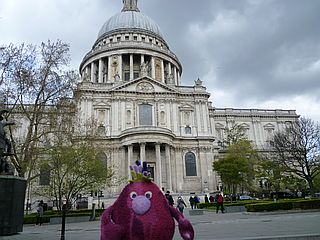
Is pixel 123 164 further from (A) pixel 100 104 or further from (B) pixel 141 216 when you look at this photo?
(B) pixel 141 216

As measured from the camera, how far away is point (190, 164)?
48.4m

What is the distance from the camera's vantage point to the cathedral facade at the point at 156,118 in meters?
44.1

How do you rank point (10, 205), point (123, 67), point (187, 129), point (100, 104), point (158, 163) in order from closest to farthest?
point (10, 205), point (158, 163), point (100, 104), point (187, 129), point (123, 67)

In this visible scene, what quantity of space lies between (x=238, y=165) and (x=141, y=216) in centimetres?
3579

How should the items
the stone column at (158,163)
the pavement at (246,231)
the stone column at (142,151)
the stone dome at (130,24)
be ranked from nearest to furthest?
the pavement at (246,231) → the stone column at (142,151) → the stone column at (158,163) → the stone dome at (130,24)

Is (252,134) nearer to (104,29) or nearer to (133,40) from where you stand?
(133,40)

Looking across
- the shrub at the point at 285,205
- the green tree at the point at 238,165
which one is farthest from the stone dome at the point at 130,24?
the shrub at the point at 285,205

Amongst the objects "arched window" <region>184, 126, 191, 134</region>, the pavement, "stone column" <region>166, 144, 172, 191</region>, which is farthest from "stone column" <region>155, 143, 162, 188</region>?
the pavement

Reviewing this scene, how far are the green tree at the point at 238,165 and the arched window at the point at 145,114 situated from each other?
13837mm

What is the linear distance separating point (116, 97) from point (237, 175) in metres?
23.0

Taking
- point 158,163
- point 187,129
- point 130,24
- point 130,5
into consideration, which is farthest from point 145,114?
point 130,5

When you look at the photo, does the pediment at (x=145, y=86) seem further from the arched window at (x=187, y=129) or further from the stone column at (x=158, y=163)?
the stone column at (x=158, y=163)

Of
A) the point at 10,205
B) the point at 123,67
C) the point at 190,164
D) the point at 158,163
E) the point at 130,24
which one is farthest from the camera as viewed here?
the point at 130,24

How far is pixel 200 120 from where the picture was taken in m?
51.3
